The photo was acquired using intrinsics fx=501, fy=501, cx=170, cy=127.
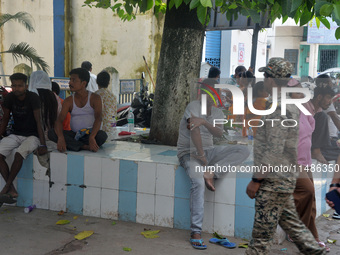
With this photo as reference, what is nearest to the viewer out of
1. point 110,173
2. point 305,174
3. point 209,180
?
point 305,174

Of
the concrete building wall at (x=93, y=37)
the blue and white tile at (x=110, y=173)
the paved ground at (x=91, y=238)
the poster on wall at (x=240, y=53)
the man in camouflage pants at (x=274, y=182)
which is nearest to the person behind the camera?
the man in camouflage pants at (x=274, y=182)

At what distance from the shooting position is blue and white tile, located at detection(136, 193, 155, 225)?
5555 millimetres

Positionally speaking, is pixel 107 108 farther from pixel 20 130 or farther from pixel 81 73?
pixel 20 130

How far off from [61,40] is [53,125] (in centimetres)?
946

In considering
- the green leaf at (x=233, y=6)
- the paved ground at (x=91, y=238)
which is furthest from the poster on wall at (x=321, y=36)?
the paved ground at (x=91, y=238)

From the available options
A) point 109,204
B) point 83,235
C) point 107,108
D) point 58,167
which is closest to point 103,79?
point 107,108

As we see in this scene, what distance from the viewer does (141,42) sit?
15.8 meters

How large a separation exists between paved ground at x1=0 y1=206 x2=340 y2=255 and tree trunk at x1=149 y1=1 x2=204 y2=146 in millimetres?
1803

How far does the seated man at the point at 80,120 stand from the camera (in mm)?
6027

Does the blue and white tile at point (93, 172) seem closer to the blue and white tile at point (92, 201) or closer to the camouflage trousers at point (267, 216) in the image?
the blue and white tile at point (92, 201)

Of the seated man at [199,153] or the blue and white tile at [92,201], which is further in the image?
the blue and white tile at [92,201]

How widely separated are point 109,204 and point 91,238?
680mm

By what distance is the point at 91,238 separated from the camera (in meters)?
5.14

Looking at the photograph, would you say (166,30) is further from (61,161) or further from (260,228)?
(260,228)
